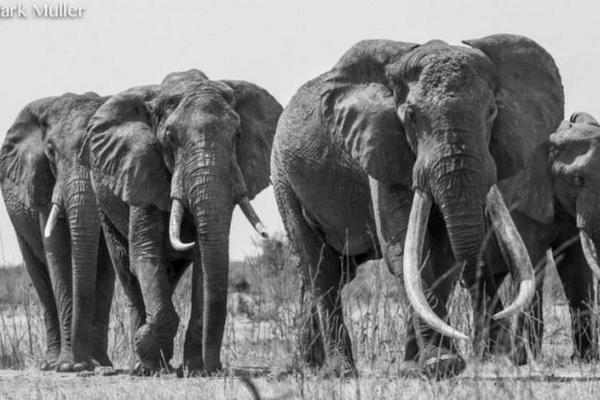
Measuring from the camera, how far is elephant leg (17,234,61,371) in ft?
50.4

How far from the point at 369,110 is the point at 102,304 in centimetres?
514

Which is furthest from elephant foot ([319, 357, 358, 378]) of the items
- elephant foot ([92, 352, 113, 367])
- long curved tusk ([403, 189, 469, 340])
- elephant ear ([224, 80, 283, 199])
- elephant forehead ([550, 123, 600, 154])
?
elephant foot ([92, 352, 113, 367])

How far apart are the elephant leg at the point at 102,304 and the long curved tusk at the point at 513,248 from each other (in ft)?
18.4

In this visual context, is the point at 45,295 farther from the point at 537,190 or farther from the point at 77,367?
the point at 537,190

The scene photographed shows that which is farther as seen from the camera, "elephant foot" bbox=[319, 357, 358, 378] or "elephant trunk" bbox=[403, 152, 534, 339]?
"elephant foot" bbox=[319, 357, 358, 378]

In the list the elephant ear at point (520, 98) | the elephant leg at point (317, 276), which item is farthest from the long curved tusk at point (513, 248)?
the elephant leg at point (317, 276)

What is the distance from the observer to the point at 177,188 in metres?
12.2

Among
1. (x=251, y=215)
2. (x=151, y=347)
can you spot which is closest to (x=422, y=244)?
(x=251, y=215)

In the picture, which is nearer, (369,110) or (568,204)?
(369,110)

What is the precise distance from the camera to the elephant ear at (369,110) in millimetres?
10352

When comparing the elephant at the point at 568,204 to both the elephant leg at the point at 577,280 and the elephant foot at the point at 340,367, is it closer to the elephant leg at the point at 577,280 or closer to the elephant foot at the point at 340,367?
the elephant leg at the point at 577,280

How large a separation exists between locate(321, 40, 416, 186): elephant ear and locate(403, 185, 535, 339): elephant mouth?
1.46 ft

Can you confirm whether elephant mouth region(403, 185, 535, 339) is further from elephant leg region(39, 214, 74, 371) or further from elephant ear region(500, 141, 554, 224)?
elephant leg region(39, 214, 74, 371)

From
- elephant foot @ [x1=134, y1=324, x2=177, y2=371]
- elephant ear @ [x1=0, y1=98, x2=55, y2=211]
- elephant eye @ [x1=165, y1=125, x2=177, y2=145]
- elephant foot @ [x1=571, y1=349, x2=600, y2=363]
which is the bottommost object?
elephant foot @ [x1=571, y1=349, x2=600, y2=363]
